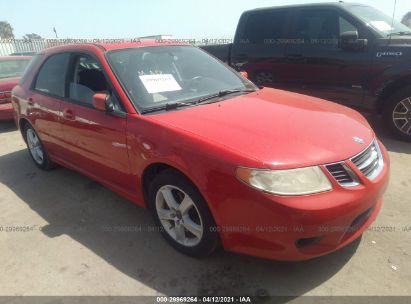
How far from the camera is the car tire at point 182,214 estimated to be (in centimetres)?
250

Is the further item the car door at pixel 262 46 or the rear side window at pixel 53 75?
the car door at pixel 262 46

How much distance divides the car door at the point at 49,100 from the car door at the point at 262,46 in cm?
353

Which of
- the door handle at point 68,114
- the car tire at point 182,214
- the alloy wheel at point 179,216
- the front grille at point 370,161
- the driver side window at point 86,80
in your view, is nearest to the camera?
the front grille at point 370,161

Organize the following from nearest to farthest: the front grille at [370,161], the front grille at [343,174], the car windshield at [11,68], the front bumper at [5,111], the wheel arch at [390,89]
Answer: the front grille at [343,174] → the front grille at [370,161] → the wheel arch at [390,89] → the front bumper at [5,111] → the car windshield at [11,68]

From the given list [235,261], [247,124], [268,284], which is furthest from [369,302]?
[247,124]

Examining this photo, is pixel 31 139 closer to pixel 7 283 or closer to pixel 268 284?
pixel 7 283

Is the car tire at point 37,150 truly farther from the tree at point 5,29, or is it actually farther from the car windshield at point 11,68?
the tree at point 5,29

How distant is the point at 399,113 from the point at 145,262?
13.8 ft

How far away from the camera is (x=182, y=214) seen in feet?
8.89

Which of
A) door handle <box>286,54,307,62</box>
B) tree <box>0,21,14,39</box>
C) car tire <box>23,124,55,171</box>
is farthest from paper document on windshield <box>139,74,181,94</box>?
tree <box>0,21,14,39</box>

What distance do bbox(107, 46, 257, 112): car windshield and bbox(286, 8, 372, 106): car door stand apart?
241 cm

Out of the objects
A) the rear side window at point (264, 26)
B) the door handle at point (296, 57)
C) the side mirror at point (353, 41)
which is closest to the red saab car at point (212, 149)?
the side mirror at point (353, 41)

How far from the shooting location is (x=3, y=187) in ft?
14.6

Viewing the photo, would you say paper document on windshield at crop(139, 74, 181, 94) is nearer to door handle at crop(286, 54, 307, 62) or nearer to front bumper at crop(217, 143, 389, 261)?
front bumper at crop(217, 143, 389, 261)
